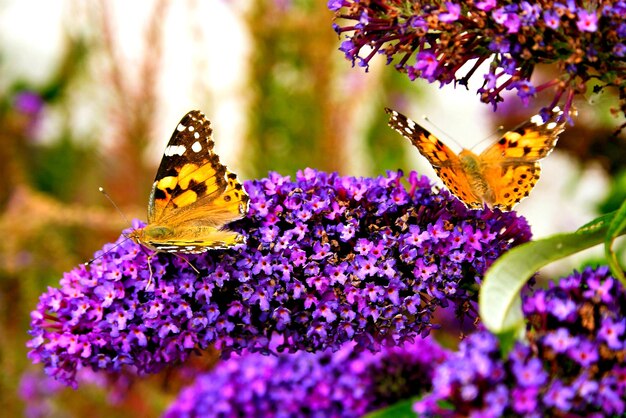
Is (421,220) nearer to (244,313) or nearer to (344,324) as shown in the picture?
(344,324)

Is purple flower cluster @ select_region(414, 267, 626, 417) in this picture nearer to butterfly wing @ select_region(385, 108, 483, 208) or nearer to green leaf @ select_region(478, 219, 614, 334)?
green leaf @ select_region(478, 219, 614, 334)

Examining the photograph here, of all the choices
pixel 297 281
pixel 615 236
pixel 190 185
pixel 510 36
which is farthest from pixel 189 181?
pixel 615 236

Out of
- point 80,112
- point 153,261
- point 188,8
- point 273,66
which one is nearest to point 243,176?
point 273,66

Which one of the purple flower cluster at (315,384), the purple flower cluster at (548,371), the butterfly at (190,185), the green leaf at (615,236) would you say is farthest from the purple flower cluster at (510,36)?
the purple flower cluster at (315,384)

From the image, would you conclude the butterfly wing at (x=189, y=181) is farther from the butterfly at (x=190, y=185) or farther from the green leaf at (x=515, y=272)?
the green leaf at (x=515, y=272)

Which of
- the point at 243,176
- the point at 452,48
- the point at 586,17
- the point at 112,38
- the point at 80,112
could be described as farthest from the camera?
the point at 80,112

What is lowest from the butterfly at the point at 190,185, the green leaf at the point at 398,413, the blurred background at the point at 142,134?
the green leaf at the point at 398,413
